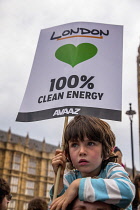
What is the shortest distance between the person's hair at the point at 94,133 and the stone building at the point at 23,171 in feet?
110

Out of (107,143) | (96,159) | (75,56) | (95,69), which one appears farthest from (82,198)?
(75,56)

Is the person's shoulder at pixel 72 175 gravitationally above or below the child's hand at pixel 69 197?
above

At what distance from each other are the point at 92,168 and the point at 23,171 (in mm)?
34987

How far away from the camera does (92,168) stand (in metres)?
1.49

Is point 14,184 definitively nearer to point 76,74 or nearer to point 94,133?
point 76,74

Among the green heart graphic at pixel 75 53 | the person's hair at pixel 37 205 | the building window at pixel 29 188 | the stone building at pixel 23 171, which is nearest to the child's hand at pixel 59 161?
the green heart graphic at pixel 75 53

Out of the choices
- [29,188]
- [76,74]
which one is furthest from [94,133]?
[29,188]

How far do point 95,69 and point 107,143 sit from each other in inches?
32.7

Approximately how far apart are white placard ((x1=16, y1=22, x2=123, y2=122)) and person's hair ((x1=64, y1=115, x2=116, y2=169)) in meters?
0.47

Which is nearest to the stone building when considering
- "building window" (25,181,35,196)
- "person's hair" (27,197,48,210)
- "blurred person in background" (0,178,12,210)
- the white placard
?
"building window" (25,181,35,196)

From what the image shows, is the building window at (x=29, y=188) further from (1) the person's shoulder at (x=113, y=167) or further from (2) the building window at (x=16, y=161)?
(1) the person's shoulder at (x=113, y=167)

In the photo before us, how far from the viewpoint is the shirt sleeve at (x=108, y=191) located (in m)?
1.27

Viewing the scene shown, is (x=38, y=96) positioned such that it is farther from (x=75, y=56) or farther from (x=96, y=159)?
(x=96, y=159)

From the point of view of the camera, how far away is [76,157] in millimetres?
1498
